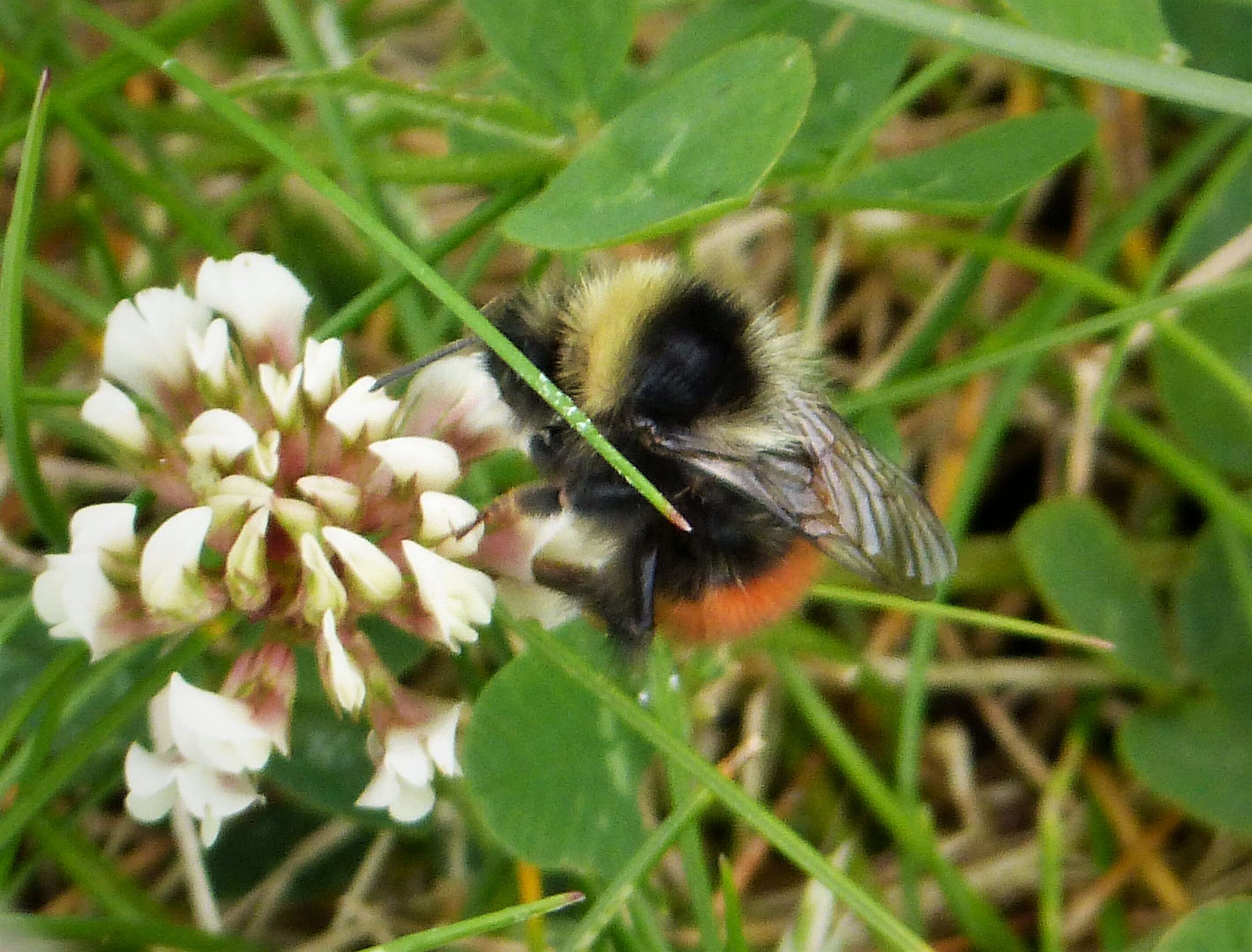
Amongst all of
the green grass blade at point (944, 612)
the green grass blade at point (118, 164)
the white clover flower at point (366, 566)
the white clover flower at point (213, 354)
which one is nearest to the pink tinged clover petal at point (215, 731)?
the white clover flower at point (366, 566)

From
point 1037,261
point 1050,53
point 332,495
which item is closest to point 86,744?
point 332,495

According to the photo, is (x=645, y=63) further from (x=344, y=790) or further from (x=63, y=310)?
(x=344, y=790)

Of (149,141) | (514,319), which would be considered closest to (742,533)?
(514,319)

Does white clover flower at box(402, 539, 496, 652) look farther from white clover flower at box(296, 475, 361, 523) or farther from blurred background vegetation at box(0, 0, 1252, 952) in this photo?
blurred background vegetation at box(0, 0, 1252, 952)

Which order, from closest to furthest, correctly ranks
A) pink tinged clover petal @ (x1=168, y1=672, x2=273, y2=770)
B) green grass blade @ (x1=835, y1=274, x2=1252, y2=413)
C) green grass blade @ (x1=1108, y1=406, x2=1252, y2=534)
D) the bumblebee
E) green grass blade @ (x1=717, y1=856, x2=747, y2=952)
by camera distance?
1. pink tinged clover petal @ (x1=168, y1=672, x2=273, y2=770)
2. the bumblebee
3. green grass blade @ (x1=717, y1=856, x2=747, y2=952)
4. green grass blade @ (x1=835, y1=274, x2=1252, y2=413)
5. green grass blade @ (x1=1108, y1=406, x2=1252, y2=534)

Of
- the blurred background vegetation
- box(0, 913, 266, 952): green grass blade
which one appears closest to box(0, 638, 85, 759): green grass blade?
the blurred background vegetation
